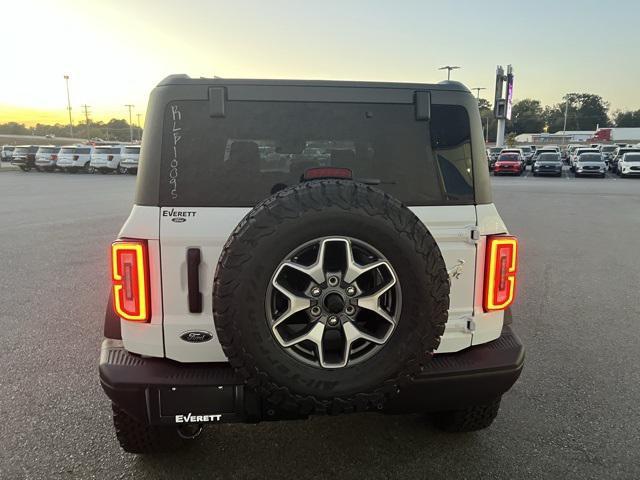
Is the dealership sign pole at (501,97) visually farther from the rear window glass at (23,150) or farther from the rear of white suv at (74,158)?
the rear window glass at (23,150)

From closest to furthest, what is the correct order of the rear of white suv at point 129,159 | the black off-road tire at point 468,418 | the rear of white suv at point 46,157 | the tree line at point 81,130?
the black off-road tire at point 468,418 < the rear of white suv at point 129,159 < the rear of white suv at point 46,157 < the tree line at point 81,130

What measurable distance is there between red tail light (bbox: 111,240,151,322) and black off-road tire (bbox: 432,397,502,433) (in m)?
1.84

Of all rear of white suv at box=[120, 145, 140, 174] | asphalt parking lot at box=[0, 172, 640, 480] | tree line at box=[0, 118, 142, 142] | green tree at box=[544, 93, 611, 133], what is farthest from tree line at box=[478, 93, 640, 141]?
asphalt parking lot at box=[0, 172, 640, 480]

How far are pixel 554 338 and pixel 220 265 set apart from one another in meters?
3.70

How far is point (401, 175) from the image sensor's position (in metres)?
2.48

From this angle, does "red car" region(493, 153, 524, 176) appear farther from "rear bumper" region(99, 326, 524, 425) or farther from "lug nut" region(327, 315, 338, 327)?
"lug nut" region(327, 315, 338, 327)

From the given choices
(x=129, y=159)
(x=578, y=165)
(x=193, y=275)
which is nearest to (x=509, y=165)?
(x=578, y=165)

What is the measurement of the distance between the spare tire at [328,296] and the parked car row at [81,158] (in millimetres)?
30452

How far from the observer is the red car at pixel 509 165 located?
31391 mm

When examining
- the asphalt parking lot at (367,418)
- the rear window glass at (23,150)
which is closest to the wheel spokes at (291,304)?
the asphalt parking lot at (367,418)

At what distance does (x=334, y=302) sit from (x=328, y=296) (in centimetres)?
4

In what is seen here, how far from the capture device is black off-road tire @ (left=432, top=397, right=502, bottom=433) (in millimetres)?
2893

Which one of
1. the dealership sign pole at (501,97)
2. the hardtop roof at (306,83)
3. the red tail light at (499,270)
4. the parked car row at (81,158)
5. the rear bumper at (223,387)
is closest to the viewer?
the rear bumper at (223,387)

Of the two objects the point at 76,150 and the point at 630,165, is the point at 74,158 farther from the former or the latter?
the point at 630,165
